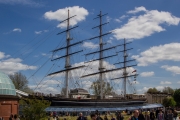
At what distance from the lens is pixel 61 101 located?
2172 inches

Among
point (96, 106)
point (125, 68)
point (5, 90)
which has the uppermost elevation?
point (125, 68)

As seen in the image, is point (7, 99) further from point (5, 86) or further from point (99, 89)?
point (99, 89)

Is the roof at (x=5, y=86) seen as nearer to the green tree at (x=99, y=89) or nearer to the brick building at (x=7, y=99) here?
the brick building at (x=7, y=99)

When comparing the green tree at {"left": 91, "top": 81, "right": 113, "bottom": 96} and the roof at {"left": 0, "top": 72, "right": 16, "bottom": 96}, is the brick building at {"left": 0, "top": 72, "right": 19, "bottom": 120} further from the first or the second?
the green tree at {"left": 91, "top": 81, "right": 113, "bottom": 96}

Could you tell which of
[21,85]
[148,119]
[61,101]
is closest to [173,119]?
[148,119]

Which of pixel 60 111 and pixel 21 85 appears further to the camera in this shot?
pixel 21 85

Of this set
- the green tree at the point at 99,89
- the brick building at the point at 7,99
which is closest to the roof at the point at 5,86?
the brick building at the point at 7,99

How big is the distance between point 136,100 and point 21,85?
30.0 metres

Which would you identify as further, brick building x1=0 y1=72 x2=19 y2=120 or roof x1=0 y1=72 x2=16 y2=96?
roof x1=0 y1=72 x2=16 y2=96

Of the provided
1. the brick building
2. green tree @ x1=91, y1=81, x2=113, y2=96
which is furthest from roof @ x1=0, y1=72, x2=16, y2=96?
green tree @ x1=91, y1=81, x2=113, y2=96

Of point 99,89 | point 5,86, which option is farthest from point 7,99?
point 99,89

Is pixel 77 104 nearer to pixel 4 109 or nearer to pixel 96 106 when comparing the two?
pixel 96 106

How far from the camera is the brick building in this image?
96.8ft

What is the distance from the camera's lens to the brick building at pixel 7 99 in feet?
96.8
